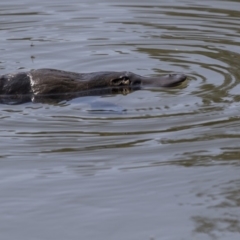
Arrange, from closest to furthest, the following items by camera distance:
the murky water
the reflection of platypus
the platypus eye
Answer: the murky water
the reflection of platypus
the platypus eye

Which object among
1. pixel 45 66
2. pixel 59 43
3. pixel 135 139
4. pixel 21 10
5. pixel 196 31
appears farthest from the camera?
pixel 21 10

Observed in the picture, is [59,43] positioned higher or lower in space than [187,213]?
higher

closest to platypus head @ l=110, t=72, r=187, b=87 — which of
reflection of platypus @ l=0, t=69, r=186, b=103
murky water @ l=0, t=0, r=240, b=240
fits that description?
reflection of platypus @ l=0, t=69, r=186, b=103

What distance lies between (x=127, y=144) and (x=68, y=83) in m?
2.09

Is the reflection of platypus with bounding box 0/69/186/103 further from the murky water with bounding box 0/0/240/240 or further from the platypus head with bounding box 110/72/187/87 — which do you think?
the murky water with bounding box 0/0/240/240

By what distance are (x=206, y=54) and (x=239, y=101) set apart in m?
2.17

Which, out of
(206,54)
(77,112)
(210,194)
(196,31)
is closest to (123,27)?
(196,31)

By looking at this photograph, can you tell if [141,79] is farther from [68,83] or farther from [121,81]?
[68,83]

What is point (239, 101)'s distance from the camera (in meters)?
7.69

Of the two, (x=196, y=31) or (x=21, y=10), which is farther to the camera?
(x=21, y=10)

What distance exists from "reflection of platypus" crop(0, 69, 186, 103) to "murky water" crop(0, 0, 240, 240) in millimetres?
217

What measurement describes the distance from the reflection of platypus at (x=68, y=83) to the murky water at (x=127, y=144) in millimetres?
217

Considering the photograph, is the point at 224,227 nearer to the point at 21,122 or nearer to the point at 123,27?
the point at 21,122

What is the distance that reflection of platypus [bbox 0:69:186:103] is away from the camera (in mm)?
8352
